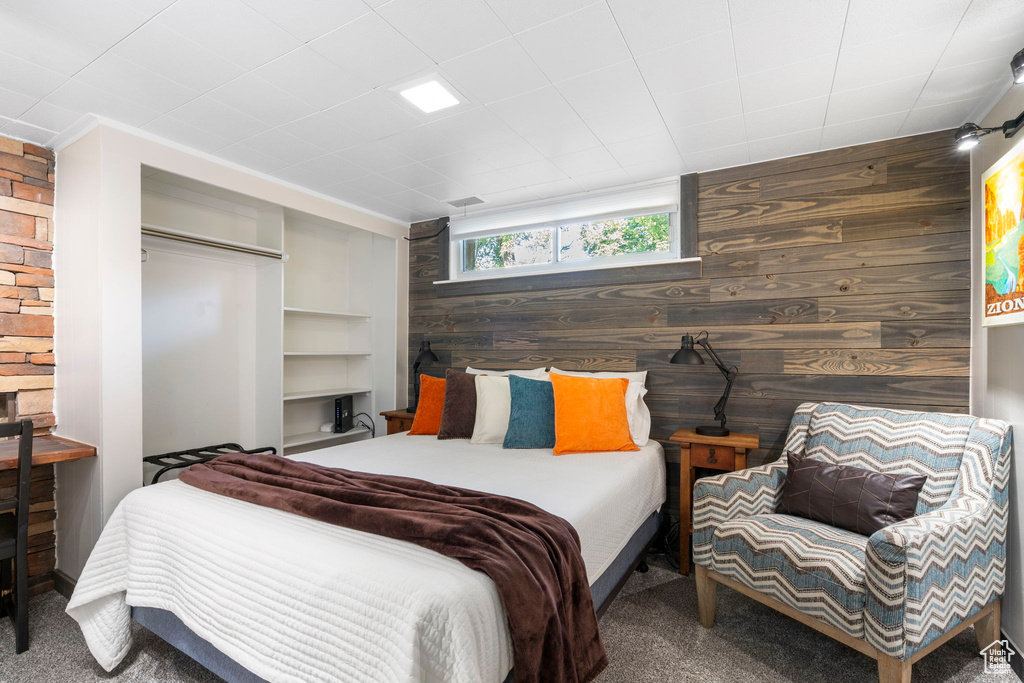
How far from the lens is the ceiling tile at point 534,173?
2939 mm

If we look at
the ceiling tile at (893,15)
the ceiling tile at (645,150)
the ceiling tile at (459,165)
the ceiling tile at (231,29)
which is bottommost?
the ceiling tile at (459,165)

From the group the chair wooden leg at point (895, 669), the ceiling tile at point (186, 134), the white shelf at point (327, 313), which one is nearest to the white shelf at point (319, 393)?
the white shelf at point (327, 313)

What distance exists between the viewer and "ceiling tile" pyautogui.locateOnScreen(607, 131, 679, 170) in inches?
102

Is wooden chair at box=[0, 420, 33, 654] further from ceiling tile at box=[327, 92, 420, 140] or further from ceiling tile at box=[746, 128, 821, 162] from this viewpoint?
ceiling tile at box=[746, 128, 821, 162]

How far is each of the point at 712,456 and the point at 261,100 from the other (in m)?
2.79

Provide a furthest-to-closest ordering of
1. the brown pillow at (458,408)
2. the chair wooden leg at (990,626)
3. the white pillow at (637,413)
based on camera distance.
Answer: the brown pillow at (458,408), the white pillow at (637,413), the chair wooden leg at (990,626)

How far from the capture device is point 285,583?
4.59 ft

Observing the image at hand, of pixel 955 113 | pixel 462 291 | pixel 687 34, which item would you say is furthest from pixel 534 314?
pixel 955 113

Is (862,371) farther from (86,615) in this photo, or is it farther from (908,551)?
(86,615)

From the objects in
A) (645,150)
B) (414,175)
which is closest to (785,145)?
(645,150)

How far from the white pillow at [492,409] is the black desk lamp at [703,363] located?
3.31ft

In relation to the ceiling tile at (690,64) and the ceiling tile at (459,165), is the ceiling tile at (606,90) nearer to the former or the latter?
the ceiling tile at (690,64)

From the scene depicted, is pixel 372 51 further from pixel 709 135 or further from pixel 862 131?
pixel 862 131

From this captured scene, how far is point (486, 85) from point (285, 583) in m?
1.92
